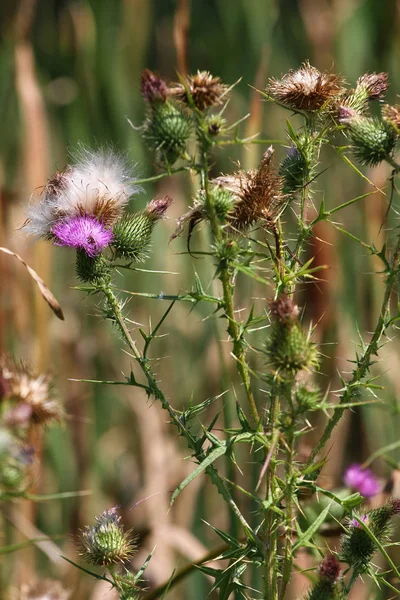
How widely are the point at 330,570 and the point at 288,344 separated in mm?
246

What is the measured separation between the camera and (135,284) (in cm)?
270

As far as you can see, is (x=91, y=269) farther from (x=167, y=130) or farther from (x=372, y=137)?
(x=372, y=137)

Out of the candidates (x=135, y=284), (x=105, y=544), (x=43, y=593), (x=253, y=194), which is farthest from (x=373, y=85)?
(x=135, y=284)

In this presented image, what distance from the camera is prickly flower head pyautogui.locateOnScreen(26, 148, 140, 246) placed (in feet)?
2.98

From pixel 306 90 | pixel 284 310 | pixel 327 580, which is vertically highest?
pixel 306 90

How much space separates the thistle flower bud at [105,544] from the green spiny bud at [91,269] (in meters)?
0.25

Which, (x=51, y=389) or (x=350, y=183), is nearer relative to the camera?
(x=51, y=389)

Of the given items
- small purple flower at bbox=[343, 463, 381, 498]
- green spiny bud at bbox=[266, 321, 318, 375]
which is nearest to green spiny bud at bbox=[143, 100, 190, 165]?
green spiny bud at bbox=[266, 321, 318, 375]

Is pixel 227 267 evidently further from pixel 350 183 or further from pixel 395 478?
pixel 350 183

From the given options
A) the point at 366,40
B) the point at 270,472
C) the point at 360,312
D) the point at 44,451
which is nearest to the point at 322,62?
the point at 366,40

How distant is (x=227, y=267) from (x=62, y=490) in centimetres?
166

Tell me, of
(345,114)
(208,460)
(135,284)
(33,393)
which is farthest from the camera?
(135,284)

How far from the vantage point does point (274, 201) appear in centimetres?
90

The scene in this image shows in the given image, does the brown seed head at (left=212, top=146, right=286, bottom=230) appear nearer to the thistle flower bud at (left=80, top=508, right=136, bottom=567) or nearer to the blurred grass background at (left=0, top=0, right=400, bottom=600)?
the thistle flower bud at (left=80, top=508, right=136, bottom=567)
